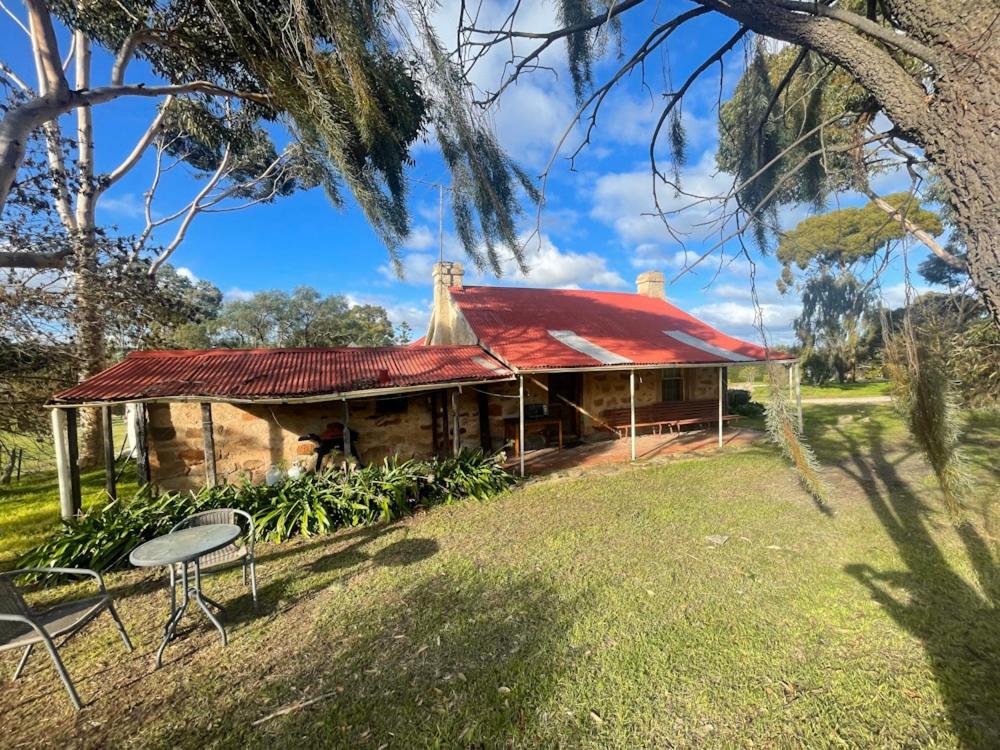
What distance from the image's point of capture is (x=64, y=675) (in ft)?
8.67

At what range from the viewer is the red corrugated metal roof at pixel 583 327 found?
376 inches

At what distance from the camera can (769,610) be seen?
11.8 ft

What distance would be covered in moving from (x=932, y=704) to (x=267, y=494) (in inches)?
280

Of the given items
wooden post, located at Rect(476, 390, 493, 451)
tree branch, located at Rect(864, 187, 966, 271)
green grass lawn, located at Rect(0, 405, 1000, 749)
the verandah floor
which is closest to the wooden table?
the verandah floor

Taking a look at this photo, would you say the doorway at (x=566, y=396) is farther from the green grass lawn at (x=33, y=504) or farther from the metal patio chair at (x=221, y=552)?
the green grass lawn at (x=33, y=504)

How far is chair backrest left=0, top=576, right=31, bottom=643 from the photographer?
274cm

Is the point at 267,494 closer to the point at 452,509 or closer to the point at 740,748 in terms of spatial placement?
the point at 452,509

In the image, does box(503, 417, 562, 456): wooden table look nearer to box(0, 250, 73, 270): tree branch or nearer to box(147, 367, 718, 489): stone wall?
box(147, 367, 718, 489): stone wall

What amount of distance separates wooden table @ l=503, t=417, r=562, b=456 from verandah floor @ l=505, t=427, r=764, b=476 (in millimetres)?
370

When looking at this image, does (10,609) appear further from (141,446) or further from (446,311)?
(446,311)

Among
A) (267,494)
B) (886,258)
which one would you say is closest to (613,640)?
(886,258)

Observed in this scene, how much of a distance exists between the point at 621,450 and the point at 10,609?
994 cm

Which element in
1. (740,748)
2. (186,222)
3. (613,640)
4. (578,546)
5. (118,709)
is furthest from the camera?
(186,222)

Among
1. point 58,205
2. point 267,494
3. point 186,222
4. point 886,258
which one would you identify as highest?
point 186,222
